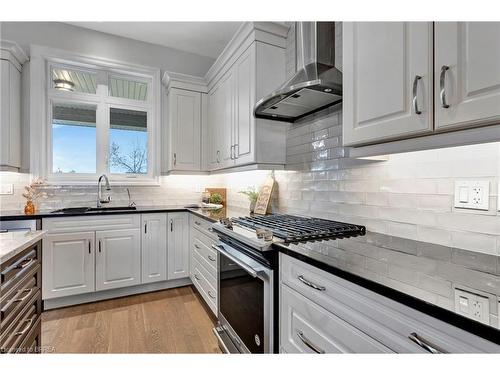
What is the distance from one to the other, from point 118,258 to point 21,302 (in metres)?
1.58

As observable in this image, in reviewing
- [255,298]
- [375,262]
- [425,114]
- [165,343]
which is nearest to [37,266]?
[165,343]

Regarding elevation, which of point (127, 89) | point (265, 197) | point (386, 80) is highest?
point (127, 89)

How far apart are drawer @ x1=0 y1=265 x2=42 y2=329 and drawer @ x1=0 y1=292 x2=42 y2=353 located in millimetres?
32

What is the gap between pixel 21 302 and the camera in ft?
3.79

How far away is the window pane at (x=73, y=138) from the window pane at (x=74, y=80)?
207 millimetres

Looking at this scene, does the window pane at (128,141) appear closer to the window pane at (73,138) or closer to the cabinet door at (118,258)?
the window pane at (73,138)

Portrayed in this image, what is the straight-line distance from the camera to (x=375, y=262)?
90 centimetres

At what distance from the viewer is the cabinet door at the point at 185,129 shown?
3.16m

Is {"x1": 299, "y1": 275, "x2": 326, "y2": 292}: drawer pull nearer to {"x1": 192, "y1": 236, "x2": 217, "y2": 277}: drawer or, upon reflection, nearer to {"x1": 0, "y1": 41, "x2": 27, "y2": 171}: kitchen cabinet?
{"x1": 192, "y1": 236, "x2": 217, "y2": 277}: drawer

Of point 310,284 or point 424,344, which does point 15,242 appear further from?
point 424,344

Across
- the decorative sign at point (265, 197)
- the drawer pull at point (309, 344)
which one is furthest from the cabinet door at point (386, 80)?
the decorative sign at point (265, 197)

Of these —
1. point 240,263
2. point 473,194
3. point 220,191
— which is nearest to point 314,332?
point 240,263
